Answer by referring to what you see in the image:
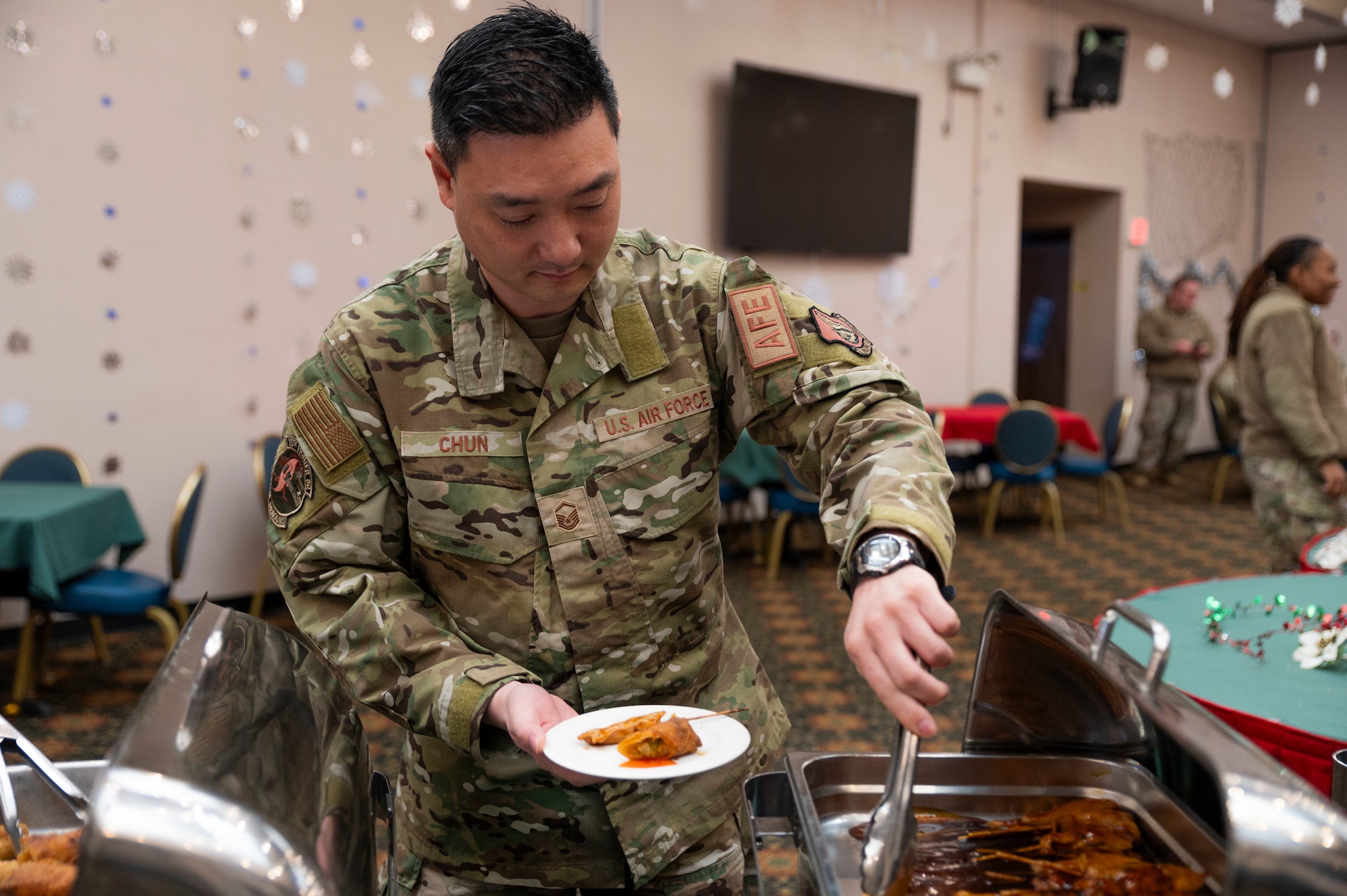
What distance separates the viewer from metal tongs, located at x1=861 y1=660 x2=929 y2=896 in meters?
0.74

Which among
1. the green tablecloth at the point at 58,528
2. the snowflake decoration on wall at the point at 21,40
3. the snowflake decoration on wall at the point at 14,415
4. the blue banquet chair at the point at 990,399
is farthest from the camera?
the blue banquet chair at the point at 990,399

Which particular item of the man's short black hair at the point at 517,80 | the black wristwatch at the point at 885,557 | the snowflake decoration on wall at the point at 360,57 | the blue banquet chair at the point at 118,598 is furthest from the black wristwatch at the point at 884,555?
the snowflake decoration on wall at the point at 360,57

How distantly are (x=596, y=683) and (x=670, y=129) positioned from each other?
5.09m

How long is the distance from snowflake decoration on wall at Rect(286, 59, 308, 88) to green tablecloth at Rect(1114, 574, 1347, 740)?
4.06m

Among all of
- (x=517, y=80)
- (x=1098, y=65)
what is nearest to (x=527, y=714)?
(x=517, y=80)

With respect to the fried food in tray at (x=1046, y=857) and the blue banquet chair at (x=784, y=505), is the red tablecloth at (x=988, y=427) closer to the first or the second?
the blue banquet chair at (x=784, y=505)

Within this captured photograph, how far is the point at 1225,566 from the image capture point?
539cm

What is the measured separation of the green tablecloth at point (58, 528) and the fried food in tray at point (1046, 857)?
310cm

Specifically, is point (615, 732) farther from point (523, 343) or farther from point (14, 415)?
point (14, 415)

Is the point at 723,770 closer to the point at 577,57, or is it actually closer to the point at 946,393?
the point at 577,57

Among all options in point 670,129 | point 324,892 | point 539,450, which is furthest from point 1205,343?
point 324,892

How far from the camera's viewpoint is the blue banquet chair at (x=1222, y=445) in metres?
7.38

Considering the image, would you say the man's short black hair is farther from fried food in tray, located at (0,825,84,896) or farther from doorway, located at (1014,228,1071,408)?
doorway, located at (1014,228,1071,408)

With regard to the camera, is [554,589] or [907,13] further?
[907,13]
